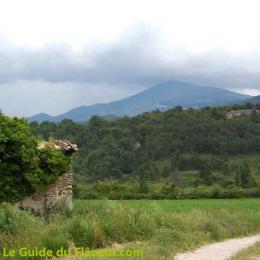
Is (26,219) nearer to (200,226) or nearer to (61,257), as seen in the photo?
(61,257)

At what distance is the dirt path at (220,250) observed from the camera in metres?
14.2

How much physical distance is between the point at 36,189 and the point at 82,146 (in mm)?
74873

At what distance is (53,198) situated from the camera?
20.8 metres

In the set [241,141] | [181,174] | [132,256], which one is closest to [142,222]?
[132,256]

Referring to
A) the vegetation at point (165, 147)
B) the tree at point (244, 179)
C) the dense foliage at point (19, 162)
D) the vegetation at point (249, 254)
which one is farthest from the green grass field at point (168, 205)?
the vegetation at point (165, 147)

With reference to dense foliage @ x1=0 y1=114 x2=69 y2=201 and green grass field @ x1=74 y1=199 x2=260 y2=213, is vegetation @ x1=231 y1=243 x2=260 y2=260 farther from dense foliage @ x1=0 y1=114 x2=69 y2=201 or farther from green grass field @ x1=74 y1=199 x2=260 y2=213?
dense foliage @ x1=0 y1=114 x2=69 y2=201

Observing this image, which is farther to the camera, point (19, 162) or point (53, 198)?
point (53, 198)

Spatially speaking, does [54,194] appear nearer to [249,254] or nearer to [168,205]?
[249,254]

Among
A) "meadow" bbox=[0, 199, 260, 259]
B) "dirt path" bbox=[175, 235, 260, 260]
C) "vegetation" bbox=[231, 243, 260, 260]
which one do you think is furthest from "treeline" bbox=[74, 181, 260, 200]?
"vegetation" bbox=[231, 243, 260, 260]

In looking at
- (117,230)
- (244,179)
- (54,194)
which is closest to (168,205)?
(54,194)

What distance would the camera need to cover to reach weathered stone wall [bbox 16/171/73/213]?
20.0 meters

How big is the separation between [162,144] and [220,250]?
8414cm

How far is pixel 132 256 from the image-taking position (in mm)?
12742

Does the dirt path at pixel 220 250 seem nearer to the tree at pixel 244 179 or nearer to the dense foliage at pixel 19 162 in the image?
the dense foliage at pixel 19 162
